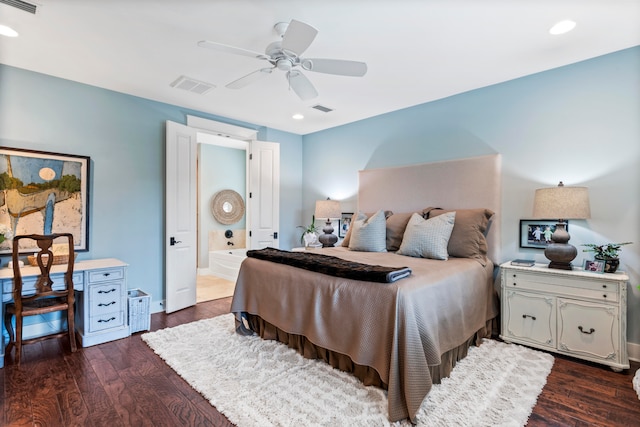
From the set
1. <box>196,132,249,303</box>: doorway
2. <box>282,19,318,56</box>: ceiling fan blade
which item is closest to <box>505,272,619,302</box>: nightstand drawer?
<box>282,19,318,56</box>: ceiling fan blade

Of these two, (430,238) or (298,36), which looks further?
(430,238)

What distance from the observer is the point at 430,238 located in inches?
119

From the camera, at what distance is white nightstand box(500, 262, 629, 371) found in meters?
2.37

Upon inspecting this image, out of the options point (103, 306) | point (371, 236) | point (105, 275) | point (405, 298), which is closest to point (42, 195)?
point (105, 275)

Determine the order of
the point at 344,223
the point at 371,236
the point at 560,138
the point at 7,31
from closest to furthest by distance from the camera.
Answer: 1. the point at 7,31
2. the point at 560,138
3. the point at 371,236
4. the point at 344,223

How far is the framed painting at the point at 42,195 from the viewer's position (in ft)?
9.57

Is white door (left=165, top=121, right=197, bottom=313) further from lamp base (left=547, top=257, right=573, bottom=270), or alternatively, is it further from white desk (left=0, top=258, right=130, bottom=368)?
lamp base (left=547, top=257, right=573, bottom=270)

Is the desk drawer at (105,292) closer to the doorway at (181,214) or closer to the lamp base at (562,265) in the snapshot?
the doorway at (181,214)

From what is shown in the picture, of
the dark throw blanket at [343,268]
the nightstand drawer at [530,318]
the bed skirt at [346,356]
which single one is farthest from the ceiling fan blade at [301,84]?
the nightstand drawer at [530,318]

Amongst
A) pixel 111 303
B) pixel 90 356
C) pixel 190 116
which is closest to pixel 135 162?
pixel 190 116

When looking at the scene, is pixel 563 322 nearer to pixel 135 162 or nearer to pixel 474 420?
pixel 474 420

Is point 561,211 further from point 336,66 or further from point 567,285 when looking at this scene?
point 336,66

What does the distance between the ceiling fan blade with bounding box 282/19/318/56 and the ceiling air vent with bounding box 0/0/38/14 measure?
5.66 ft

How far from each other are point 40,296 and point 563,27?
469 centimetres
